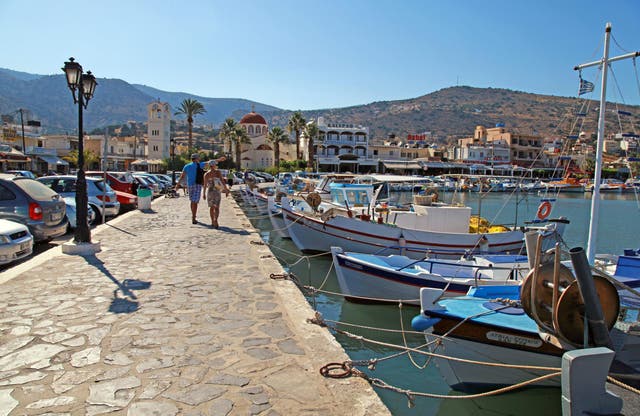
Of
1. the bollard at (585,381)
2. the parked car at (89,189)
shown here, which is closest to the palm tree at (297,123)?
the parked car at (89,189)

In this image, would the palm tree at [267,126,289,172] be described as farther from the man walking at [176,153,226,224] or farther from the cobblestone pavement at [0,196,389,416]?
→ the cobblestone pavement at [0,196,389,416]

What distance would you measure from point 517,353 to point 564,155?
8.62 metres

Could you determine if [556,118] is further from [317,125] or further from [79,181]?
[79,181]

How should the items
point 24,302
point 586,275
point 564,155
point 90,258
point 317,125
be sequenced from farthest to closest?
point 317,125, point 564,155, point 90,258, point 24,302, point 586,275

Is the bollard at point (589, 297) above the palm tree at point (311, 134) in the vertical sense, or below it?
below

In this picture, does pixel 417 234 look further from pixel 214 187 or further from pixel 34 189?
pixel 34 189

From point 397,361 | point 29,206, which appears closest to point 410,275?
point 397,361

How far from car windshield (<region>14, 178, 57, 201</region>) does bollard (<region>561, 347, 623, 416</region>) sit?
11.1m

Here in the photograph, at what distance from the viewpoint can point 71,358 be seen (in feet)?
14.5

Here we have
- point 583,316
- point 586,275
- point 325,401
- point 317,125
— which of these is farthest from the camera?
point 317,125

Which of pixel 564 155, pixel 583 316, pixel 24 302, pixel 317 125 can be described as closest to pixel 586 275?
pixel 583 316

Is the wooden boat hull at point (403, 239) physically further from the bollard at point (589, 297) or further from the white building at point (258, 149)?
the white building at point (258, 149)

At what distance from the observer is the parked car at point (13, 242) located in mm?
8438

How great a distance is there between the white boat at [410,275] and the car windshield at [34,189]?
7.21m
